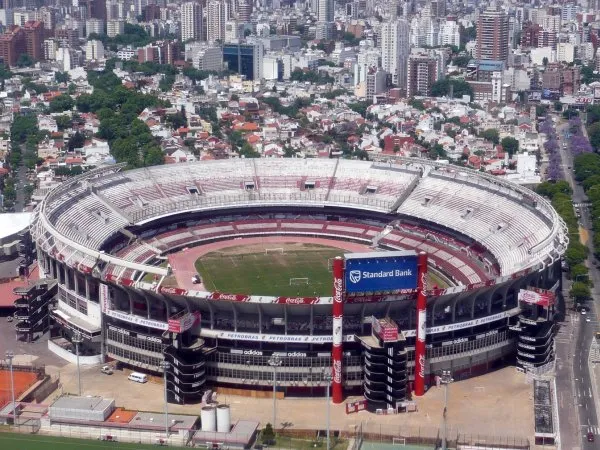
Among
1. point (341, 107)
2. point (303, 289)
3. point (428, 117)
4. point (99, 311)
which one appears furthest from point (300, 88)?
point (99, 311)

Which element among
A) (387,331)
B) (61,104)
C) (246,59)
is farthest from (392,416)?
(246,59)

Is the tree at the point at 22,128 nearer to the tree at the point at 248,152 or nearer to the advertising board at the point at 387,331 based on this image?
the tree at the point at 248,152

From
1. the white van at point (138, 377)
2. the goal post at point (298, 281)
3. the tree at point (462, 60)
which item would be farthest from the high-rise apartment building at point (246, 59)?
the white van at point (138, 377)

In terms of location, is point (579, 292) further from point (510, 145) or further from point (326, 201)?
point (510, 145)

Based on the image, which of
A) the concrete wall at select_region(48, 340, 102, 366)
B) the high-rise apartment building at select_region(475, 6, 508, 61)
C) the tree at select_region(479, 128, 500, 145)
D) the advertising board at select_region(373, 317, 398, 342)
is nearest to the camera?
the advertising board at select_region(373, 317, 398, 342)

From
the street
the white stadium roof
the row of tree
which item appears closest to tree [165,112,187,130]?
the row of tree

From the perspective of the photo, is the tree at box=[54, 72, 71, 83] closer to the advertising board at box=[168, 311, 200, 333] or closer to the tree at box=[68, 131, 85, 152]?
the tree at box=[68, 131, 85, 152]
